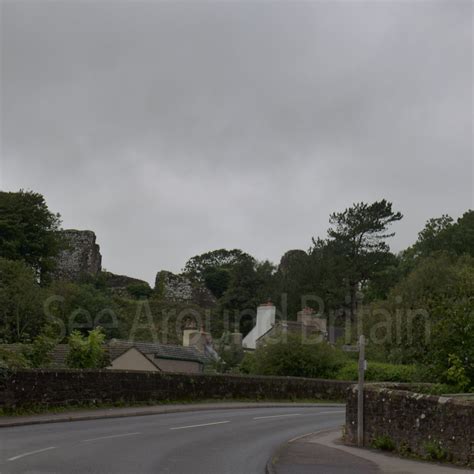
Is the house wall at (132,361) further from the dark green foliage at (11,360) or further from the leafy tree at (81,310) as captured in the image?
the leafy tree at (81,310)

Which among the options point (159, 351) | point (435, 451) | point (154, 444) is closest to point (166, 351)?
point (159, 351)

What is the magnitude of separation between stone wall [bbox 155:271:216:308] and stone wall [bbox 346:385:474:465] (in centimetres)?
6956

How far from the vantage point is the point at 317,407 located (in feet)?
108

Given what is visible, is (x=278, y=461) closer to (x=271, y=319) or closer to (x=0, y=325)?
(x=0, y=325)

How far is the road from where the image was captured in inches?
492

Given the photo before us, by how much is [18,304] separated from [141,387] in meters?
27.3

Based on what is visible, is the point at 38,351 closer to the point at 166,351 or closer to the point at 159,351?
the point at 159,351

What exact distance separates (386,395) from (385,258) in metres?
64.7

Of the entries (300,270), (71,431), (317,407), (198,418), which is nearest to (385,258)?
(300,270)

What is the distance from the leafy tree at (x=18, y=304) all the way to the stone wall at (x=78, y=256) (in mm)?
28495

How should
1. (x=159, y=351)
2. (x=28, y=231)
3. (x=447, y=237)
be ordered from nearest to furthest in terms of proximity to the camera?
(x=159, y=351) → (x=28, y=231) → (x=447, y=237)

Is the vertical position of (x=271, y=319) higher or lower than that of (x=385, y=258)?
lower

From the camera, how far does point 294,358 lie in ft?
134

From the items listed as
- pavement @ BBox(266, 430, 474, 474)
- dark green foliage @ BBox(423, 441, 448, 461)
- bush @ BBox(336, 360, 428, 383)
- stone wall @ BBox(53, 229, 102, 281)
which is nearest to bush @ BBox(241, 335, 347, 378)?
bush @ BBox(336, 360, 428, 383)
